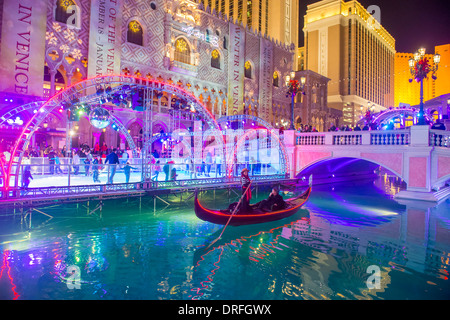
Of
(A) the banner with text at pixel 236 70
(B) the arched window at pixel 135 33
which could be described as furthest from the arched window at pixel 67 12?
(A) the banner with text at pixel 236 70

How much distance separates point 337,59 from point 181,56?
39061 mm

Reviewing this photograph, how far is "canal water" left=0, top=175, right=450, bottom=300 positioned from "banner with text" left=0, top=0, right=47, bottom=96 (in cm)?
1457

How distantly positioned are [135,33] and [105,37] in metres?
3.52

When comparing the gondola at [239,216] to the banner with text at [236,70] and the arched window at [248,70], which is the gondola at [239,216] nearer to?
the banner with text at [236,70]

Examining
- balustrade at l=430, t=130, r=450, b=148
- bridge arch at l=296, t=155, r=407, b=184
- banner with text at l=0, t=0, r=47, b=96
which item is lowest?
bridge arch at l=296, t=155, r=407, b=184

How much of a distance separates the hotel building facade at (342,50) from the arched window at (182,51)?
3591 centimetres

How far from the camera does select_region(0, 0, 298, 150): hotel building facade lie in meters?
21.7

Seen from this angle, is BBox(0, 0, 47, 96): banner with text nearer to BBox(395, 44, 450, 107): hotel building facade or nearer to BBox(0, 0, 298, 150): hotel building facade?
BBox(0, 0, 298, 150): hotel building facade

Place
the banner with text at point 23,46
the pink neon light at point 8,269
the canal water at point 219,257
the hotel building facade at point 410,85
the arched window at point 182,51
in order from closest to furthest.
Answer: the pink neon light at point 8,269, the canal water at point 219,257, the banner with text at point 23,46, the arched window at point 182,51, the hotel building facade at point 410,85

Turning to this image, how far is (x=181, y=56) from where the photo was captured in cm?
3130

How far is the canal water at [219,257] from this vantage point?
5539 mm

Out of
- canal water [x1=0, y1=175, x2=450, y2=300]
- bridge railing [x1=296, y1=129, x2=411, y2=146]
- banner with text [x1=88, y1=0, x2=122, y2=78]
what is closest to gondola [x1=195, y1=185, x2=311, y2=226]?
canal water [x1=0, y1=175, x2=450, y2=300]
